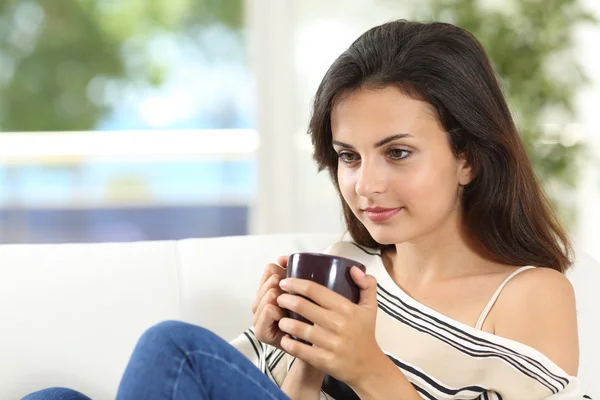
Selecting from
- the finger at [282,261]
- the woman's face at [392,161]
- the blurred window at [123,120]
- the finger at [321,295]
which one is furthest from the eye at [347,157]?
the blurred window at [123,120]

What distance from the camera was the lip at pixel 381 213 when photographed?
1416mm

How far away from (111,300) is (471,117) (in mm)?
827

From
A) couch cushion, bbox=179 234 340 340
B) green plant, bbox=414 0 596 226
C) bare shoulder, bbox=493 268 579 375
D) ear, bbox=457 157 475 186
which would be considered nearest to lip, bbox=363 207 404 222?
ear, bbox=457 157 475 186

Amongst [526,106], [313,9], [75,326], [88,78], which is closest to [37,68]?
[88,78]

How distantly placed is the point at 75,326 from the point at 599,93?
9.80ft

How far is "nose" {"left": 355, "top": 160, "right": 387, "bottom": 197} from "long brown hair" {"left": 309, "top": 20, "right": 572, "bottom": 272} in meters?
0.15

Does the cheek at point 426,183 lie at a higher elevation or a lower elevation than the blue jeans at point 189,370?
higher

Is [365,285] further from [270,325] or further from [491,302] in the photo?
[491,302]

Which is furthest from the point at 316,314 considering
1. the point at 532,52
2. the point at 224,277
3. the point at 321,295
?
the point at 532,52

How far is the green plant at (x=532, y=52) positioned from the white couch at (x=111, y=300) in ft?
6.07

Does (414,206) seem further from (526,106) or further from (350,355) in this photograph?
(526,106)

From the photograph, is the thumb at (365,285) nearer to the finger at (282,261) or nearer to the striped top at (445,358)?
the finger at (282,261)

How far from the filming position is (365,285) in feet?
4.03

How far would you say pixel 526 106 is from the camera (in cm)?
361
